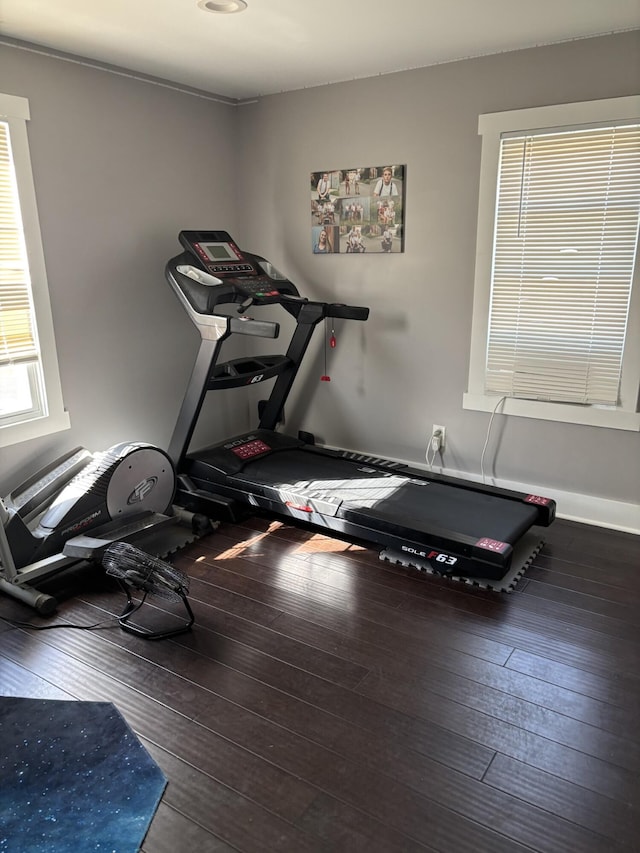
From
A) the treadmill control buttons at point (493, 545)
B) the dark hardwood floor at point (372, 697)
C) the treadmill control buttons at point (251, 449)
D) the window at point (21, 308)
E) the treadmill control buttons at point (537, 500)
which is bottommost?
the dark hardwood floor at point (372, 697)

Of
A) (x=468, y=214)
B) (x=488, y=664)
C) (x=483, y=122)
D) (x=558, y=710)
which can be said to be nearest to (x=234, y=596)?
(x=488, y=664)

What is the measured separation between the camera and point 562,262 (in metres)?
3.23

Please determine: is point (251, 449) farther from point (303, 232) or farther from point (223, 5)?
point (223, 5)

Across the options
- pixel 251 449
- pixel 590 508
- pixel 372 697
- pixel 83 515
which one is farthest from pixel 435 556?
pixel 83 515

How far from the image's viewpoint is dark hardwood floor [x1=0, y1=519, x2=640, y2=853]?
1.69 m

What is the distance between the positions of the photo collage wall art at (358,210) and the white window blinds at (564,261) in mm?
619

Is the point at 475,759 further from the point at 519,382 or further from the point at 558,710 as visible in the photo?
the point at 519,382

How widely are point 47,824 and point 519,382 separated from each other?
288 centimetres

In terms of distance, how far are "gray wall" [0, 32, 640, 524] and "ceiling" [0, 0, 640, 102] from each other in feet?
0.45

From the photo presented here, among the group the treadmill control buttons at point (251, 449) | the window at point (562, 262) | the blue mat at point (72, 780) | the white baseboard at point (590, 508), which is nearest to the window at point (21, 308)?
the treadmill control buttons at point (251, 449)

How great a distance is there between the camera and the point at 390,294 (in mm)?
3830

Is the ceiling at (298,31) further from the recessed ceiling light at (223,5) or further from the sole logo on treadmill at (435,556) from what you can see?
the sole logo on treadmill at (435,556)

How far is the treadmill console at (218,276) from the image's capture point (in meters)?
3.32

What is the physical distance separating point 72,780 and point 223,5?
9.16 ft
